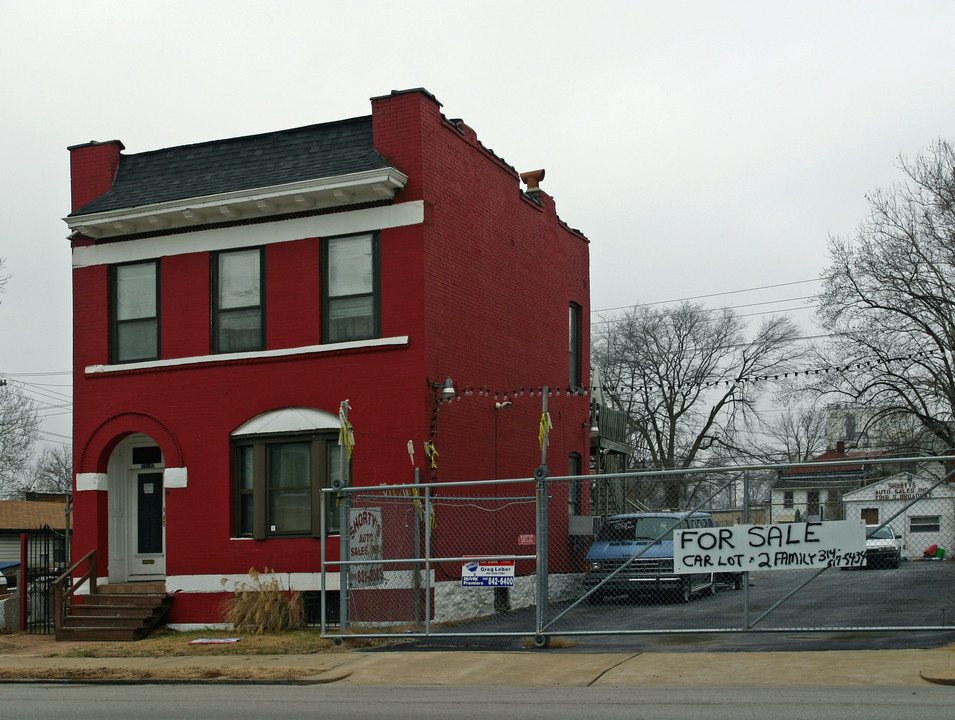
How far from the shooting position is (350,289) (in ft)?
61.8

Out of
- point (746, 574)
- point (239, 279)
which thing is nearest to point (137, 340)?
point (239, 279)

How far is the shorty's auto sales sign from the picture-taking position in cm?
1599

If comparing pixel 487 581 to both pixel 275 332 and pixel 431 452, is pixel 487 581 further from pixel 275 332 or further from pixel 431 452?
pixel 275 332

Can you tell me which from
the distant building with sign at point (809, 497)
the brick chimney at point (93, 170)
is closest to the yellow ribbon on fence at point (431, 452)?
the distant building with sign at point (809, 497)

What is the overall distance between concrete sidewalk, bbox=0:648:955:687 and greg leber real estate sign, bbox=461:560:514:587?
876mm

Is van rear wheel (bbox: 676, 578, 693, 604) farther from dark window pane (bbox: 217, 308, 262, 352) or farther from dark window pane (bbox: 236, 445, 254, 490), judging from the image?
dark window pane (bbox: 217, 308, 262, 352)

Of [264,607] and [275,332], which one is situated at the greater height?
[275,332]

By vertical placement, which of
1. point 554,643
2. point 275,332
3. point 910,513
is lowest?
point 554,643

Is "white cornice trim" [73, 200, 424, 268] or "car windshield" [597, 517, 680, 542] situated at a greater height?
"white cornice trim" [73, 200, 424, 268]

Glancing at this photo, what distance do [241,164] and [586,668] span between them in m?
11.9

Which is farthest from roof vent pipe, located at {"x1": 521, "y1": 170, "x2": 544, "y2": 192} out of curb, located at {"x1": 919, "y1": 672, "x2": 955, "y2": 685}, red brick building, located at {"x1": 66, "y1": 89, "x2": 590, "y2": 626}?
curb, located at {"x1": 919, "y1": 672, "x2": 955, "y2": 685}

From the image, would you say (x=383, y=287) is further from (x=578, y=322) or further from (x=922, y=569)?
(x=922, y=569)

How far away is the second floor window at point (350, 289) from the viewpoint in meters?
18.6

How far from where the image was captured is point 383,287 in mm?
18469
